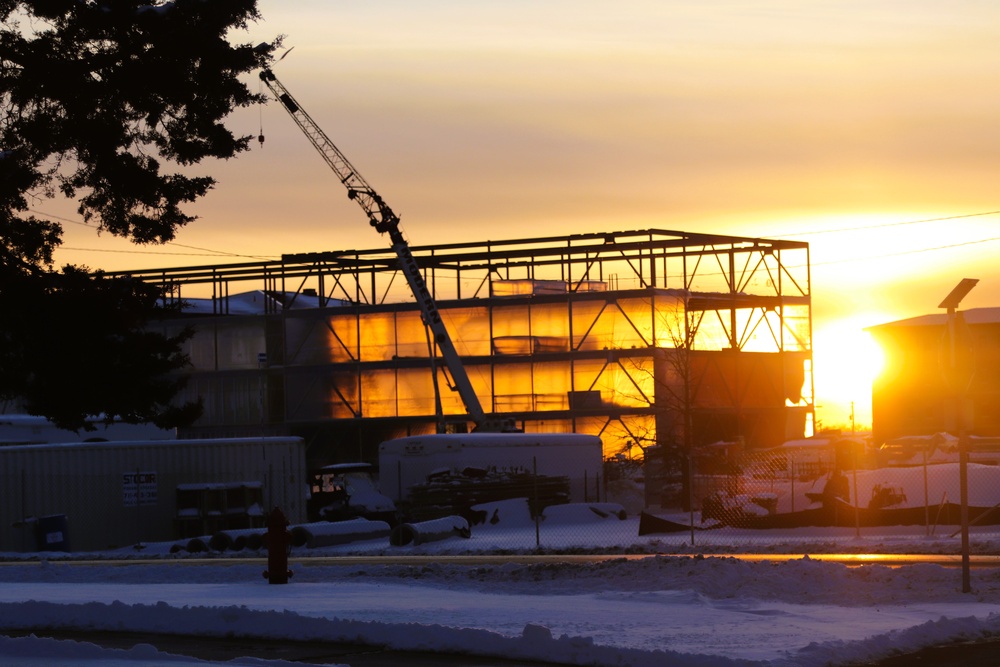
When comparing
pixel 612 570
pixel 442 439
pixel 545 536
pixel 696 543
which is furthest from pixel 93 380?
pixel 442 439

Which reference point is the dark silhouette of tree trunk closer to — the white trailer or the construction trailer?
the construction trailer

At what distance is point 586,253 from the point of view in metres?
73.6

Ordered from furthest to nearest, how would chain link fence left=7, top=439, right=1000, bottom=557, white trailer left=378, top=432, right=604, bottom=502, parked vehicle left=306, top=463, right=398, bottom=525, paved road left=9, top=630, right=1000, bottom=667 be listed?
white trailer left=378, top=432, right=604, bottom=502 < parked vehicle left=306, top=463, right=398, bottom=525 < chain link fence left=7, top=439, right=1000, bottom=557 < paved road left=9, top=630, right=1000, bottom=667

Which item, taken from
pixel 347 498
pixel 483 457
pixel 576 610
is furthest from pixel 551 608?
pixel 483 457

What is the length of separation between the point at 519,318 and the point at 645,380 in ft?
25.7

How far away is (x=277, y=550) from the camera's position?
71.1 ft

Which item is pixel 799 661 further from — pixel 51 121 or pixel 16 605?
pixel 51 121

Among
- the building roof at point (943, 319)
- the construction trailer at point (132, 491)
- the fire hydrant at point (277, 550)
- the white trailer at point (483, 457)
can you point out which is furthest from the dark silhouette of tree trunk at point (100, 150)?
the building roof at point (943, 319)

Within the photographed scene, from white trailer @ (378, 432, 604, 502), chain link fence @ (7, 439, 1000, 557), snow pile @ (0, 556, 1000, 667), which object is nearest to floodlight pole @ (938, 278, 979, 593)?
snow pile @ (0, 556, 1000, 667)

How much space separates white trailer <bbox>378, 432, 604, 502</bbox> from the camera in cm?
4831

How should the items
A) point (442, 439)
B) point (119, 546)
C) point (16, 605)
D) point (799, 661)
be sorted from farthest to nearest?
point (442, 439) → point (119, 546) → point (16, 605) → point (799, 661)

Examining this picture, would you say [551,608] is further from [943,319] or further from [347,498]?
[943,319]

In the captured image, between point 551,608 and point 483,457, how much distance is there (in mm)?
31490

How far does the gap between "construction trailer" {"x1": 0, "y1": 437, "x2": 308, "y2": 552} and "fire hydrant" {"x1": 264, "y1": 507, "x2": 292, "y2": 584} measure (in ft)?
57.0
